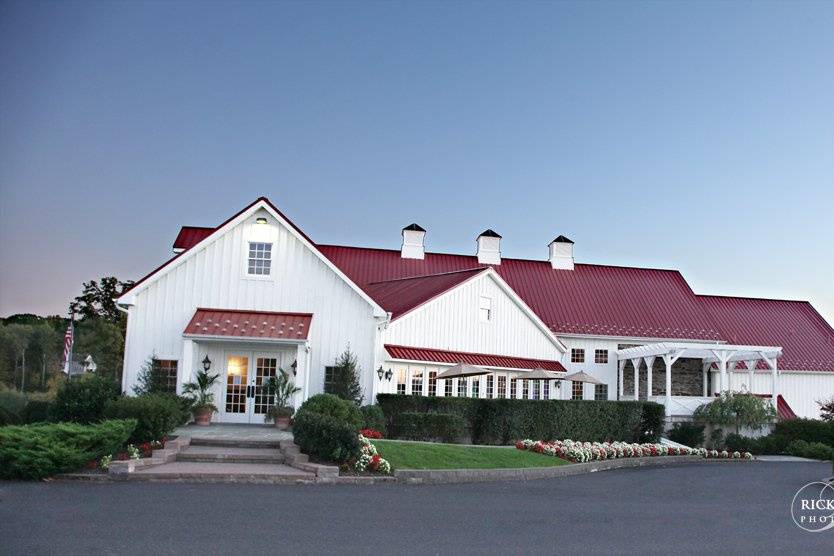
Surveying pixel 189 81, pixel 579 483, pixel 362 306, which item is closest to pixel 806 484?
pixel 579 483

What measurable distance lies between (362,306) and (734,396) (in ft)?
49.7

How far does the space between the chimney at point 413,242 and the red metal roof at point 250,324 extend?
1575 cm

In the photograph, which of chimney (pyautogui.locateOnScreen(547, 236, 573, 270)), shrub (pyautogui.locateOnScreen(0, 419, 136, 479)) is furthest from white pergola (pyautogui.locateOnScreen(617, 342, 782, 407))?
shrub (pyautogui.locateOnScreen(0, 419, 136, 479))

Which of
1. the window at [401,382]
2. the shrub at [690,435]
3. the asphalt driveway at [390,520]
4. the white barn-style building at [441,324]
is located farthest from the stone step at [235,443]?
the shrub at [690,435]

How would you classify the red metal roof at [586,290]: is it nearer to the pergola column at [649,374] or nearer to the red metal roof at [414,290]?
the red metal roof at [414,290]

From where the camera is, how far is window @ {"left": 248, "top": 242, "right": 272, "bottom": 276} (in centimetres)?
2622

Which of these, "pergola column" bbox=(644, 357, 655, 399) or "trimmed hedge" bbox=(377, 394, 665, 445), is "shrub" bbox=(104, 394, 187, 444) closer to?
"trimmed hedge" bbox=(377, 394, 665, 445)

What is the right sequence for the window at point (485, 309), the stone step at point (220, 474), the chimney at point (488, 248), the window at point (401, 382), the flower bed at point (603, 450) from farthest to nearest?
the chimney at point (488, 248)
the window at point (485, 309)
the window at point (401, 382)
the flower bed at point (603, 450)
the stone step at point (220, 474)

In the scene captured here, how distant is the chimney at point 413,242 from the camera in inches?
1626

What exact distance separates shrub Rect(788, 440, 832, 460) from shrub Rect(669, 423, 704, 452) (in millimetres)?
3196

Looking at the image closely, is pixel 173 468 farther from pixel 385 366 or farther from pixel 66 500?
pixel 385 366

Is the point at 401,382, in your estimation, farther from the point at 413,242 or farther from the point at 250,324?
the point at 413,242

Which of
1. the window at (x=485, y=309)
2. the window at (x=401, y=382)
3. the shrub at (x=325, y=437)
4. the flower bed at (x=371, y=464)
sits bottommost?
the flower bed at (x=371, y=464)

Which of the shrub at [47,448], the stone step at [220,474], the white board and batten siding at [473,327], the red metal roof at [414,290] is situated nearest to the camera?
the shrub at [47,448]
